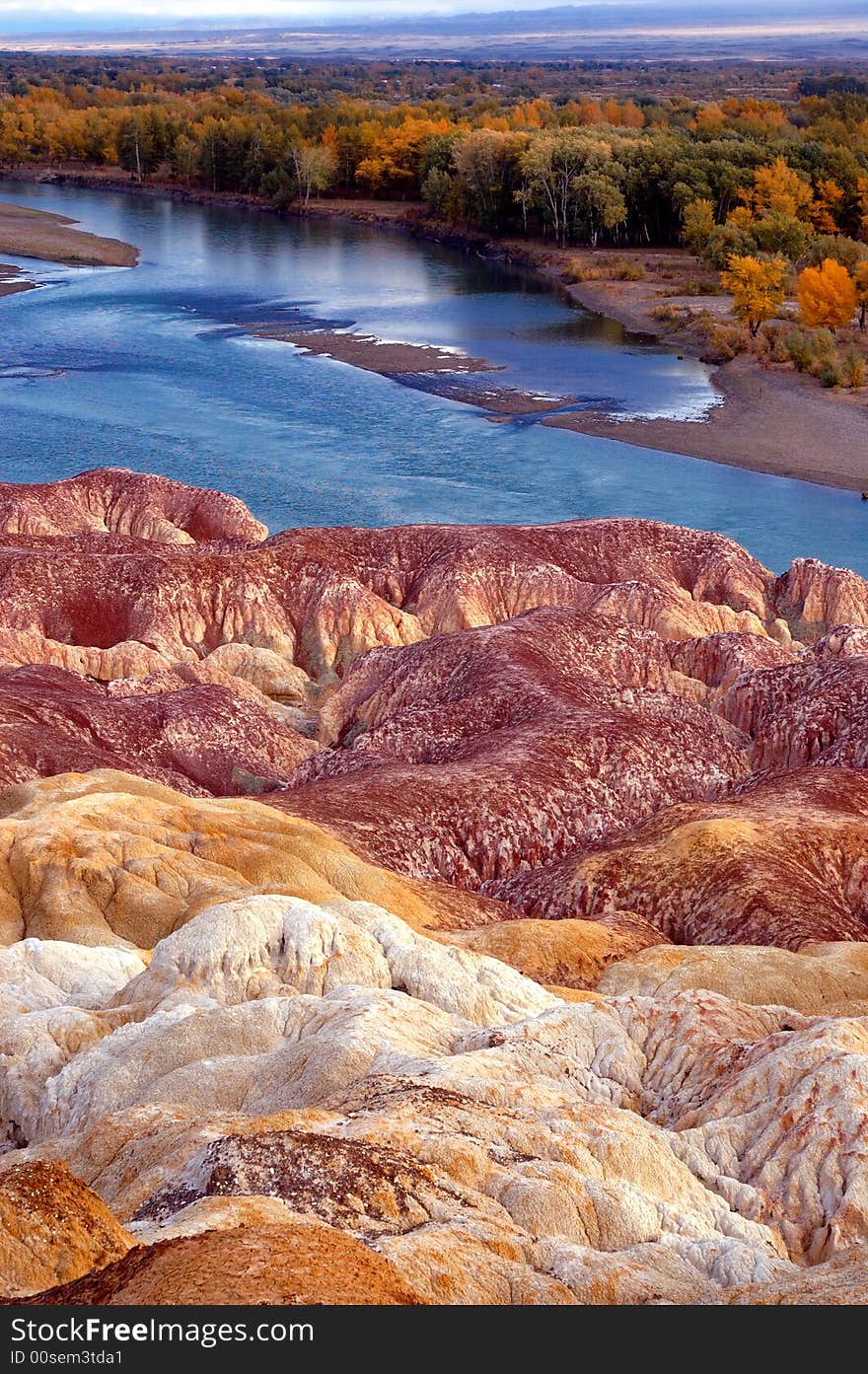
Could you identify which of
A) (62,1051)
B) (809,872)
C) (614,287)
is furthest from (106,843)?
(614,287)

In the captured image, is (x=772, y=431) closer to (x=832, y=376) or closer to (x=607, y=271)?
(x=832, y=376)

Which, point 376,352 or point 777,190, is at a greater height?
point 777,190

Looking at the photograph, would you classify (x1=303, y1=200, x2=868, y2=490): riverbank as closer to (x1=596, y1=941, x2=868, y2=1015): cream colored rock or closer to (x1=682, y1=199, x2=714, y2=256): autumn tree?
(x1=682, y1=199, x2=714, y2=256): autumn tree

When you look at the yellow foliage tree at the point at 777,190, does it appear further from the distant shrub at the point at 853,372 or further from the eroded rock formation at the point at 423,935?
the eroded rock formation at the point at 423,935

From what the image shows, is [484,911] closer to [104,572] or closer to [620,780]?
[620,780]

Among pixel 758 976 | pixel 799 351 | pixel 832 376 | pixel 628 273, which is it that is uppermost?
pixel 628 273

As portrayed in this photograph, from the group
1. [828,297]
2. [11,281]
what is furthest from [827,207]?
[11,281]

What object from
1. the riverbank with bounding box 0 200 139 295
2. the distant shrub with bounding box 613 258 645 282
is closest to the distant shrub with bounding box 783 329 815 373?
the distant shrub with bounding box 613 258 645 282

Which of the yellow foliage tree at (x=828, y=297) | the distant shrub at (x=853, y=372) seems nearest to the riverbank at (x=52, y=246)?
the yellow foliage tree at (x=828, y=297)
